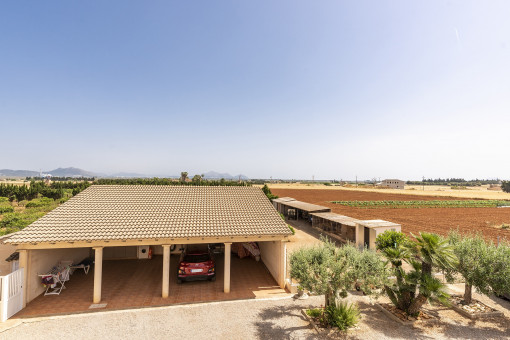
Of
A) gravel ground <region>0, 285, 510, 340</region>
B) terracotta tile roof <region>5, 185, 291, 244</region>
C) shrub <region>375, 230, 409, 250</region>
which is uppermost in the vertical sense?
terracotta tile roof <region>5, 185, 291, 244</region>

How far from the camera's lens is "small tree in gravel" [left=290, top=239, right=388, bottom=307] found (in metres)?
7.60

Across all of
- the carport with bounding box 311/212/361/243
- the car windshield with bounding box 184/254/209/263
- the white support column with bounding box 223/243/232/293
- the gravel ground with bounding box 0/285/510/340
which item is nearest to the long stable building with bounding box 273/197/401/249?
the carport with bounding box 311/212/361/243

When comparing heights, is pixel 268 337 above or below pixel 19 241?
below

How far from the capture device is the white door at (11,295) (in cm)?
809

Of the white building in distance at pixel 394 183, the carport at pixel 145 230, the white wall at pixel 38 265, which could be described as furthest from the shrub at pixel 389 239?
the white building in distance at pixel 394 183

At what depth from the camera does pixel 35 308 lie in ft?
29.4

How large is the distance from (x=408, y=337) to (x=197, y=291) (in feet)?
26.9

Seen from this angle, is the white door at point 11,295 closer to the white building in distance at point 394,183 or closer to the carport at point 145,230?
the carport at point 145,230

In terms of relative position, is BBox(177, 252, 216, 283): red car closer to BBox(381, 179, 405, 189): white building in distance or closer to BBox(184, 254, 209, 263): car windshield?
Answer: BBox(184, 254, 209, 263): car windshield

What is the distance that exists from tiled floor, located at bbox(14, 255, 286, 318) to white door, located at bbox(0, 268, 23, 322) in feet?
1.00

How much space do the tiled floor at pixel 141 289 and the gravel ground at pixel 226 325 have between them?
66 cm

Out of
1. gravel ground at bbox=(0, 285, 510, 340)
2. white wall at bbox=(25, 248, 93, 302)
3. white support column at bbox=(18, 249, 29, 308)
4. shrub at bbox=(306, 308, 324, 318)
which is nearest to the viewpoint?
gravel ground at bbox=(0, 285, 510, 340)

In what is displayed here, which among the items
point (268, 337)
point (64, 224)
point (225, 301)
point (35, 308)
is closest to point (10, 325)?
point (35, 308)

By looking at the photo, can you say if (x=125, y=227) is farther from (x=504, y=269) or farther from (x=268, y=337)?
(x=504, y=269)
